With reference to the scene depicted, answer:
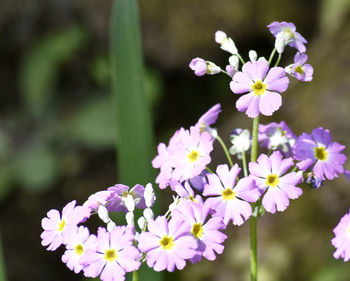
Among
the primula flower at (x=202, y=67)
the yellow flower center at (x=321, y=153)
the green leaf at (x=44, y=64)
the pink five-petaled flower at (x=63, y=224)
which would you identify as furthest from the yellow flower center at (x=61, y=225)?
the green leaf at (x=44, y=64)

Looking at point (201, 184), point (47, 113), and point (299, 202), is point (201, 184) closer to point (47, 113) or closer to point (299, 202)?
point (299, 202)

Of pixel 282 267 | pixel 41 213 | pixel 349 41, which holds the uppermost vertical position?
pixel 349 41

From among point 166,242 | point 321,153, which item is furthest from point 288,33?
point 166,242

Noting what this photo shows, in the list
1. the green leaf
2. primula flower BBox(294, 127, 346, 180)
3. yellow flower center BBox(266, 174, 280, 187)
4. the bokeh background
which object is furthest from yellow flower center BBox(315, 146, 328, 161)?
the green leaf

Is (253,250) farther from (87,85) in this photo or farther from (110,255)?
(87,85)

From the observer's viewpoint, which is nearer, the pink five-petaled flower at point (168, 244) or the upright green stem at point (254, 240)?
the pink five-petaled flower at point (168, 244)

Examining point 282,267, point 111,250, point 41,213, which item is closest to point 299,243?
point 282,267

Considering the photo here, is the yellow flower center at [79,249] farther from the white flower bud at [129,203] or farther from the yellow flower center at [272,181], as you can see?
the yellow flower center at [272,181]

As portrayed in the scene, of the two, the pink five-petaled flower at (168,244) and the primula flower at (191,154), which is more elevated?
the primula flower at (191,154)
